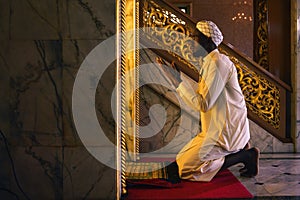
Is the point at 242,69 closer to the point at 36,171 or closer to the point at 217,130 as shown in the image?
the point at 217,130

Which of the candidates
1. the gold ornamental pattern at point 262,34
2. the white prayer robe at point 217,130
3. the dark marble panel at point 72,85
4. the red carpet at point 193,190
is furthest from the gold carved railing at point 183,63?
the dark marble panel at point 72,85

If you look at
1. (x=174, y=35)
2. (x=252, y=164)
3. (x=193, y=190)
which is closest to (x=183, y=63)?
(x=174, y=35)

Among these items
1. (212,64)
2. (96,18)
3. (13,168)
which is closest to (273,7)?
(212,64)

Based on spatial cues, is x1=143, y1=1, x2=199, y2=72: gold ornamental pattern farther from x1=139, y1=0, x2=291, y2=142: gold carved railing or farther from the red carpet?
the red carpet

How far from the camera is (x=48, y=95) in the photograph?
4094mm

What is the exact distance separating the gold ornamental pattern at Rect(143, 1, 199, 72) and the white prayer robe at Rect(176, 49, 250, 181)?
75.6 inches

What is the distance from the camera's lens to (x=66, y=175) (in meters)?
4.09

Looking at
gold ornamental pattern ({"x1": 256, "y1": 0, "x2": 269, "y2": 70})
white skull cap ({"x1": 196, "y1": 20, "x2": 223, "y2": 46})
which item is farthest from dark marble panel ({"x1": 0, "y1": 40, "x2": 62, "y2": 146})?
gold ornamental pattern ({"x1": 256, "y1": 0, "x2": 269, "y2": 70})

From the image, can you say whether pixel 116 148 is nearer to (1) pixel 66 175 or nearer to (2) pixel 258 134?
(1) pixel 66 175

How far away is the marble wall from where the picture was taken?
13.4 feet

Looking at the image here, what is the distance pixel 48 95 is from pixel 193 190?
73.7 inches

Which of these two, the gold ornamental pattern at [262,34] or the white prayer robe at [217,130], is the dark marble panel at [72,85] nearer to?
the white prayer robe at [217,130]

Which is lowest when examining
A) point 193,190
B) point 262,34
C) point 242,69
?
point 193,190

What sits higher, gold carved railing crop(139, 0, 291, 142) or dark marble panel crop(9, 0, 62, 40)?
dark marble panel crop(9, 0, 62, 40)
